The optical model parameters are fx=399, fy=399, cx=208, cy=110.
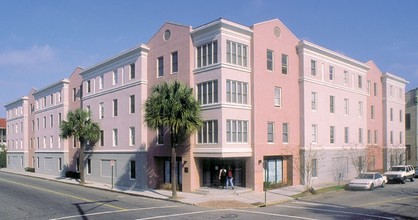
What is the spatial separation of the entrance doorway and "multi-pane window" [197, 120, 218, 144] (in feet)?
7.80

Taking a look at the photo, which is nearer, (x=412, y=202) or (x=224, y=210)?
(x=224, y=210)

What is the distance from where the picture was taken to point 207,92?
32406mm

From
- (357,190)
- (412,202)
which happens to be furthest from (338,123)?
(412,202)

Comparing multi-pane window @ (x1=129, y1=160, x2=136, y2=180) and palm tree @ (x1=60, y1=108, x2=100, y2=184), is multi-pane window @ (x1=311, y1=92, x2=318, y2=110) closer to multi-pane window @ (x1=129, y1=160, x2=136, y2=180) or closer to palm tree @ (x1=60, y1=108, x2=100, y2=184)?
Result: multi-pane window @ (x1=129, y1=160, x2=136, y2=180)

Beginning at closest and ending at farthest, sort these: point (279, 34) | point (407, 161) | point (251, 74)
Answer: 1. point (251, 74)
2. point (279, 34)
3. point (407, 161)

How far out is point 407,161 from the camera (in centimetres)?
6000

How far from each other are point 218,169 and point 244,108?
5792 millimetres

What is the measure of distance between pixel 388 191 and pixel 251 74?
15122mm

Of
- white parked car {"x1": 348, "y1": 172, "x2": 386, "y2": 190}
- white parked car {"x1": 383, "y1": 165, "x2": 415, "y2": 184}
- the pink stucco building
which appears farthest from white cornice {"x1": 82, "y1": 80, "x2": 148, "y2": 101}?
white parked car {"x1": 383, "y1": 165, "x2": 415, "y2": 184}

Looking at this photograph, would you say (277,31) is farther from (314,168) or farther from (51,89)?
(51,89)

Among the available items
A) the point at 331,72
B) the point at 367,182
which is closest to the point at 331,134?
the point at 331,72

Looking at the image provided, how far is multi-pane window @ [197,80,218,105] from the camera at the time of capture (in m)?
31.7

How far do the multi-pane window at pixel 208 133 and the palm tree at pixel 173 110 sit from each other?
214 centimetres

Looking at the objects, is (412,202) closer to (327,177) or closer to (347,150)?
(327,177)
